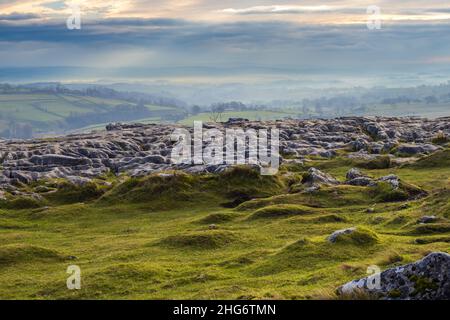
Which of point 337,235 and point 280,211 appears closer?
point 337,235

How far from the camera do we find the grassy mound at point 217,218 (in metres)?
71.6

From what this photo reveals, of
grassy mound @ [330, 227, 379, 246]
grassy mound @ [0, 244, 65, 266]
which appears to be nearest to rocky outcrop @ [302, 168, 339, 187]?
grassy mound @ [330, 227, 379, 246]

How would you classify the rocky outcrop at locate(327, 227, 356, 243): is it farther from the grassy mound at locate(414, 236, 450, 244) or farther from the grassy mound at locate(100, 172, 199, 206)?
the grassy mound at locate(100, 172, 199, 206)

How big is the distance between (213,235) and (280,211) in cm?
1814

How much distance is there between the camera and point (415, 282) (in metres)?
26.9

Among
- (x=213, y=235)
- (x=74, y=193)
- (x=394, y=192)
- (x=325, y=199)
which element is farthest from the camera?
(x=74, y=193)

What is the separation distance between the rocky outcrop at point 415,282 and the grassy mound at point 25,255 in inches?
1275

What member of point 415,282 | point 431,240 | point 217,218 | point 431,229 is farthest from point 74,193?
point 415,282

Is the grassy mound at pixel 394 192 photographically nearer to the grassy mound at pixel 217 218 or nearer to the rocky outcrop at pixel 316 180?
the rocky outcrop at pixel 316 180

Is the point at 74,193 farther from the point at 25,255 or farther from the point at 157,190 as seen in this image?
the point at 25,255

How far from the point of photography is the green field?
3993 cm

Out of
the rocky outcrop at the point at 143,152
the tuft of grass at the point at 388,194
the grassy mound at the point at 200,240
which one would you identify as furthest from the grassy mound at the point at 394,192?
the grassy mound at the point at 200,240
